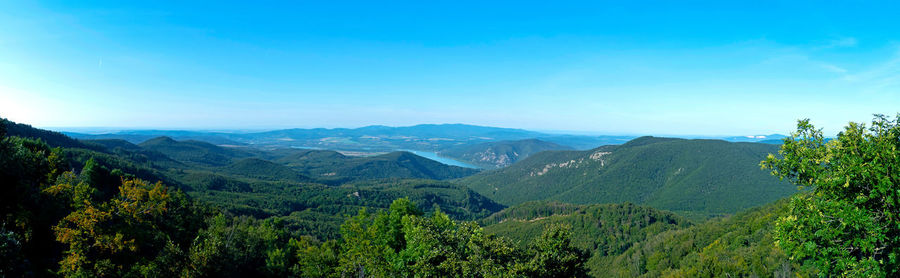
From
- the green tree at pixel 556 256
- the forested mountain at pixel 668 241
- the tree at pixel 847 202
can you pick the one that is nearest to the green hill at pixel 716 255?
the forested mountain at pixel 668 241

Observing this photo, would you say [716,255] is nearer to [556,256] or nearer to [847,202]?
[556,256]

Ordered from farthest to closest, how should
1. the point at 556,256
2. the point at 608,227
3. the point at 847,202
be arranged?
1. the point at 608,227
2. the point at 556,256
3. the point at 847,202

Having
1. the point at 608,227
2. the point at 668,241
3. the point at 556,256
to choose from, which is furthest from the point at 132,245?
the point at 608,227

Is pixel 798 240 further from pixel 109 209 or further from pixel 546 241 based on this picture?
pixel 109 209

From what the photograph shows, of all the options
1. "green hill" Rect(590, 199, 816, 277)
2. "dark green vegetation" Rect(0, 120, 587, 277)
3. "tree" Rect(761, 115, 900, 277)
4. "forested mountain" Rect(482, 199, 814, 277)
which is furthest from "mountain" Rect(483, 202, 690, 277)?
"tree" Rect(761, 115, 900, 277)

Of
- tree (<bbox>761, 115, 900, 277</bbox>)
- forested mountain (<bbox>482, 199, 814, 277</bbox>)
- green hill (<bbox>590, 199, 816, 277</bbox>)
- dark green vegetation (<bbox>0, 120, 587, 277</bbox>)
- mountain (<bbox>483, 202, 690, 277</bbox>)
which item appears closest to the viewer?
tree (<bbox>761, 115, 900, 277</bbox>)

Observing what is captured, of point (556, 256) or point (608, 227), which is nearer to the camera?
point (556, 256)

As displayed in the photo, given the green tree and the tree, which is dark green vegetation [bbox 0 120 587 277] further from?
the tree

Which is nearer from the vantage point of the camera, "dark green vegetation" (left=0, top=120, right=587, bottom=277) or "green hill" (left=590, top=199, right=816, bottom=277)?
"dark green vegetation" (left=0, top=120, right=587, bottom=277)

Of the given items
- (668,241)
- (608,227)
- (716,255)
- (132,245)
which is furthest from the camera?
(608,227)
